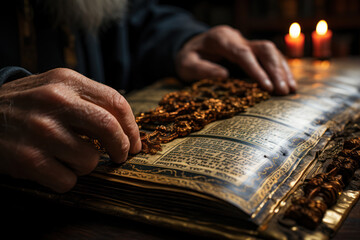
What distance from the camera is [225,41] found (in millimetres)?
1318

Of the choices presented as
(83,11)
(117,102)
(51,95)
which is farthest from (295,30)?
(51,95)

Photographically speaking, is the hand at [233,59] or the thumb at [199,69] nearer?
the hand at [233,59]

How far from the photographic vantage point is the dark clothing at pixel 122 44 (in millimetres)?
1220

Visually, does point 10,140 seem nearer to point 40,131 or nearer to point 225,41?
point 40,131

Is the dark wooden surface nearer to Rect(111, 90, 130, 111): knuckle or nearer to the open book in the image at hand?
the open book

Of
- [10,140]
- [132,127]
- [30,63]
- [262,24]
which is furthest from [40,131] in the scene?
[262,24]

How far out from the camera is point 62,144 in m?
0.57

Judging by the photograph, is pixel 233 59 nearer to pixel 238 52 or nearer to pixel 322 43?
pixel 238 52

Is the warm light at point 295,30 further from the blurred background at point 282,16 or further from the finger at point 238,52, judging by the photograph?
the finger at point 238,52

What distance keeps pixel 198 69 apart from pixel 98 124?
0.80m

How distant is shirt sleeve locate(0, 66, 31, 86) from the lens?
67 centimetres

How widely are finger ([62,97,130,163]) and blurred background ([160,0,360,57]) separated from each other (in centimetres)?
254

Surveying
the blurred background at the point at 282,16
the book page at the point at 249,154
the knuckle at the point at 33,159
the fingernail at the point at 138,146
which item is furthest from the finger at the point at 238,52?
the blurred background at the point at 282,16

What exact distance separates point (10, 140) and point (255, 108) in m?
0.67
